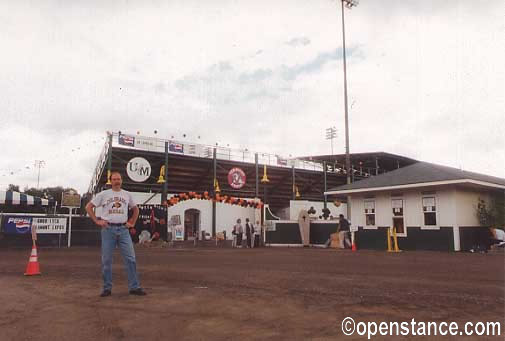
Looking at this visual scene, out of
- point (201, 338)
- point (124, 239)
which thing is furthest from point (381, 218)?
point (201, 338)

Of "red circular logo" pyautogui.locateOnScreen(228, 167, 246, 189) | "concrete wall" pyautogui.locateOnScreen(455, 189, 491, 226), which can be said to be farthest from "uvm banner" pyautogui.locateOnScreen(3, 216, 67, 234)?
"concrete wall" pyautogui.locateOnScreen(455, 189, 491, 226)

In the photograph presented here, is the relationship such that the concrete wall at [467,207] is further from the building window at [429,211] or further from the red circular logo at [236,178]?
the red circular logo at [236,178]

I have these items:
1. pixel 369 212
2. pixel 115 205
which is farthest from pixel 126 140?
pixel 115 205

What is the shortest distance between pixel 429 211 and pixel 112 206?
1568cm

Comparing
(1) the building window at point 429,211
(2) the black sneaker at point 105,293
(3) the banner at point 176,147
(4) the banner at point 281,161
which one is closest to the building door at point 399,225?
(1) the building window at point 429,211

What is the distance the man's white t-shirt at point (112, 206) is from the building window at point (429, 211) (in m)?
15.4

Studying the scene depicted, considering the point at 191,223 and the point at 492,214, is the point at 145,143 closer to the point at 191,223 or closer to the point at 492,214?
the point at 191,223

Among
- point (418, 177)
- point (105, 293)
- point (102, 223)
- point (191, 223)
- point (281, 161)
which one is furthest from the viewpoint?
point (281, 161)

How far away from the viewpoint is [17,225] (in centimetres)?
1806

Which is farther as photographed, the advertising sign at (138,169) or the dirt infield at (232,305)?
the advertising sign at (138,169)

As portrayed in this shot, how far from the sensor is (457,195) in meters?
Result: 16.8

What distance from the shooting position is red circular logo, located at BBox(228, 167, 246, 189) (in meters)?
33.8

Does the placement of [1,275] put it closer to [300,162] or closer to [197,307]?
[197,307]

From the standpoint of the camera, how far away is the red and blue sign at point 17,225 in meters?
17.9
